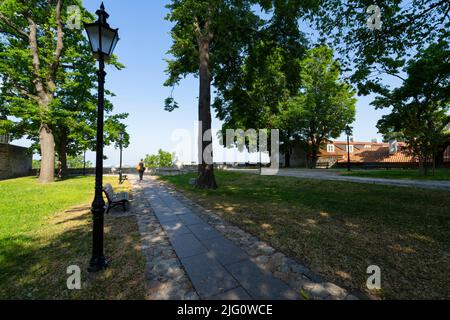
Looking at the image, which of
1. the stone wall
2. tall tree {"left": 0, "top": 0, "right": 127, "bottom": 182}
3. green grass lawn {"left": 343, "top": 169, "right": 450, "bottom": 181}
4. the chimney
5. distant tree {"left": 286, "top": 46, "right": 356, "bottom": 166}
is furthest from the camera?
the chimney

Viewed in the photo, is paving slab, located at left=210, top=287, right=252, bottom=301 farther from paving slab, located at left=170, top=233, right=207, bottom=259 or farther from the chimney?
the chimney

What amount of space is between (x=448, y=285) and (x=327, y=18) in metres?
9.67

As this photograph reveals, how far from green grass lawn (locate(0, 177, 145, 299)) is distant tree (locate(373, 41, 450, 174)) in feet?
58.8

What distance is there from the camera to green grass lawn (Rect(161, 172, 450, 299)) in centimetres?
296

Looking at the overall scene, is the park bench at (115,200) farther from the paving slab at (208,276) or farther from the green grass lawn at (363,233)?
the paving slab at (208,276)

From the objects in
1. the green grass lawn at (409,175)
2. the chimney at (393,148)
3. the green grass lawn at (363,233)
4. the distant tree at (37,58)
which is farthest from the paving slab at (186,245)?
the chimney at (393,148)

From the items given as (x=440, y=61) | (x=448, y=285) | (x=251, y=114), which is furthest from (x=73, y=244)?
(x=440, y=61)

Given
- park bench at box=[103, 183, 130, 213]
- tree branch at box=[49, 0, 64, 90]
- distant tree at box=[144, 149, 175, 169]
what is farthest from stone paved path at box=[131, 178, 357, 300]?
distant tree at box=[144, 149, 175, 169]

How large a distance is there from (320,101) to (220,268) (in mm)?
31117

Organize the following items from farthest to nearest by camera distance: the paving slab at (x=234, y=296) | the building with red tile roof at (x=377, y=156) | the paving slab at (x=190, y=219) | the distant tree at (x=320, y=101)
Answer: the building with red tile roof at (x=377, y=156) → the distant tree at (x=320, y=101) → the paving slab at (x=190, y=219) → the paving slab at (x=234, y=296)

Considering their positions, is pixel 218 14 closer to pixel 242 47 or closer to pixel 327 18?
pixel 242 47

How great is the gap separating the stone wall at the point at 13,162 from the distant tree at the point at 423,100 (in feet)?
123

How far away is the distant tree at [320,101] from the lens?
2840 cm

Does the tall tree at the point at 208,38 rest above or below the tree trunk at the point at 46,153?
above
